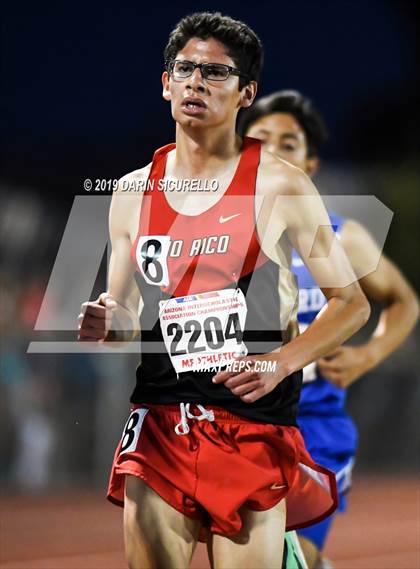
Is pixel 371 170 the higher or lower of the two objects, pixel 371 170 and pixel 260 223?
the higher

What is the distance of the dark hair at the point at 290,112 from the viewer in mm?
5328

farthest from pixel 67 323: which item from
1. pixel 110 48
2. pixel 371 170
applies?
pixel 371 170

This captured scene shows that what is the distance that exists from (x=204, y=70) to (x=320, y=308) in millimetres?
1704

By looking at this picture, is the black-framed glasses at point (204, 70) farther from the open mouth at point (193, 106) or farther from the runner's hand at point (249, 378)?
the runner's hand at point (249, 378)

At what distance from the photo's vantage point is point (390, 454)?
14602 mm

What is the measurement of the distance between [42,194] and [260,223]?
18.4 meters

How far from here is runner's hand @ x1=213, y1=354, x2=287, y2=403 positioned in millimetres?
3033

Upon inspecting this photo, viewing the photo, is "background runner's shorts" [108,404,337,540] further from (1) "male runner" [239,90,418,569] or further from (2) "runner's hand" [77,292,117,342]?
(1) "male runner" [239,90,418,569]

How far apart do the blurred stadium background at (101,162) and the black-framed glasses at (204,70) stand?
0.73 metres

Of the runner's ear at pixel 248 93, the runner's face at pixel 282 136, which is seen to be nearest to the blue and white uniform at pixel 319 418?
the runner's face at pixel 282 136

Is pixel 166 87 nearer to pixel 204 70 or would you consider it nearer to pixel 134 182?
pixel 204 70

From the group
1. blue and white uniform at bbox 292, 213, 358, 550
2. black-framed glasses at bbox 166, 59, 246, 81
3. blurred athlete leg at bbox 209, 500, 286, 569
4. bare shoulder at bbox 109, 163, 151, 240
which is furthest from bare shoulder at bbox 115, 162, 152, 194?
blue and white uniform at bbox 292, 213, 358, 550

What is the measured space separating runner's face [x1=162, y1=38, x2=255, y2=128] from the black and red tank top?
0.20 metres

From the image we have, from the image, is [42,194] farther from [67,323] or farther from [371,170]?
[67,323]
